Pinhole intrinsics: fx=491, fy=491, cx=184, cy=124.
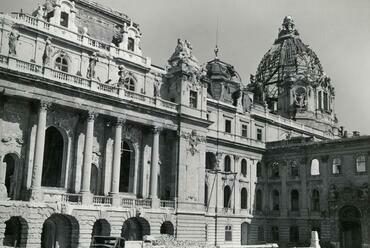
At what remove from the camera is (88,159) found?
39125 millimetres

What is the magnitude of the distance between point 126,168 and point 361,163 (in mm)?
26788

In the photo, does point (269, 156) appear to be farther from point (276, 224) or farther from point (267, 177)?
point (276, 224)

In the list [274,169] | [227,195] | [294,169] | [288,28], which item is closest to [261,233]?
[227,195]

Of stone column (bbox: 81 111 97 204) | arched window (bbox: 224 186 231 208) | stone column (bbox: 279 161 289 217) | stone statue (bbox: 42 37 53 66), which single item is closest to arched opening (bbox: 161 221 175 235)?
stone column (bbox: 81 111 97 204)

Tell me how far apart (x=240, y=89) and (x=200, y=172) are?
57.5 ft

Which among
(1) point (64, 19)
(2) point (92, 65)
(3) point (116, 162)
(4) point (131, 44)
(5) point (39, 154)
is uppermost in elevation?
(1) point (64, 19)


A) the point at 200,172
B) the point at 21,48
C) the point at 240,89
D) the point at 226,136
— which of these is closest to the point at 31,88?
the point at 21,48

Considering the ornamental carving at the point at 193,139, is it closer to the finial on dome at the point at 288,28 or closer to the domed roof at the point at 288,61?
the domed roof at the point at 288,61

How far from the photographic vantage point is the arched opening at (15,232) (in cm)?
3428

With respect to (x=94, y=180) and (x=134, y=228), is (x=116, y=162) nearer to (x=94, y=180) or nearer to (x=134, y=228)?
(x=94, y=180)

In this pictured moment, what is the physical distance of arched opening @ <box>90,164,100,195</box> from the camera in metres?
41.2

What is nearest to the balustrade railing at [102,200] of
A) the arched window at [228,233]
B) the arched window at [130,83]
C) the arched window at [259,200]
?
the arched window at [130,83]

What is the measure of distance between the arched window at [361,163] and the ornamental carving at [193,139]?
18589mm

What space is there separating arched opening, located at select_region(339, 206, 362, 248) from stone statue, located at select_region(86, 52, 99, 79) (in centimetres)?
3145
